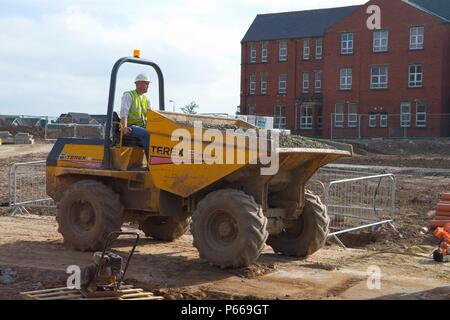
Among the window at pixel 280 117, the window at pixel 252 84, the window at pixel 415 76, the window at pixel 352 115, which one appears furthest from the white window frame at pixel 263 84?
the window at pixel 415 76

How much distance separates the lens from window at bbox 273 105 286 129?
60.5 metres

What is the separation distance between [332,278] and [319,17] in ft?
181

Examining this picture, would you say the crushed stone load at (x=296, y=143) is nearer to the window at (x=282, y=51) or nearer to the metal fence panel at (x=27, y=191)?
the metal fence panel at (x=27, y=191)

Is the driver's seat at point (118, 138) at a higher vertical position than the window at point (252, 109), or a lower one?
lower

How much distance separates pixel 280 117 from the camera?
6050cm

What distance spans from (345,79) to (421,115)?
7.79 m

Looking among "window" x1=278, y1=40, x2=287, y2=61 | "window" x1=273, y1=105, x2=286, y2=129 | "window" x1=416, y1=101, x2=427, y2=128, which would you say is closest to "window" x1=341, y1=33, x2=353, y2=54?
"window" x1=278, y1=40, x2=287, y2=61

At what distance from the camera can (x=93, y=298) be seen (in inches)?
285

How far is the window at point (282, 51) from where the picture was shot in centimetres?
6147

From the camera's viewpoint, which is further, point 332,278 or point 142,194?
point 142,194

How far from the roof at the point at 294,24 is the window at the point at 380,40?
20.6 feet

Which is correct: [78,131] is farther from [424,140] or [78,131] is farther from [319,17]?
[319,17]
